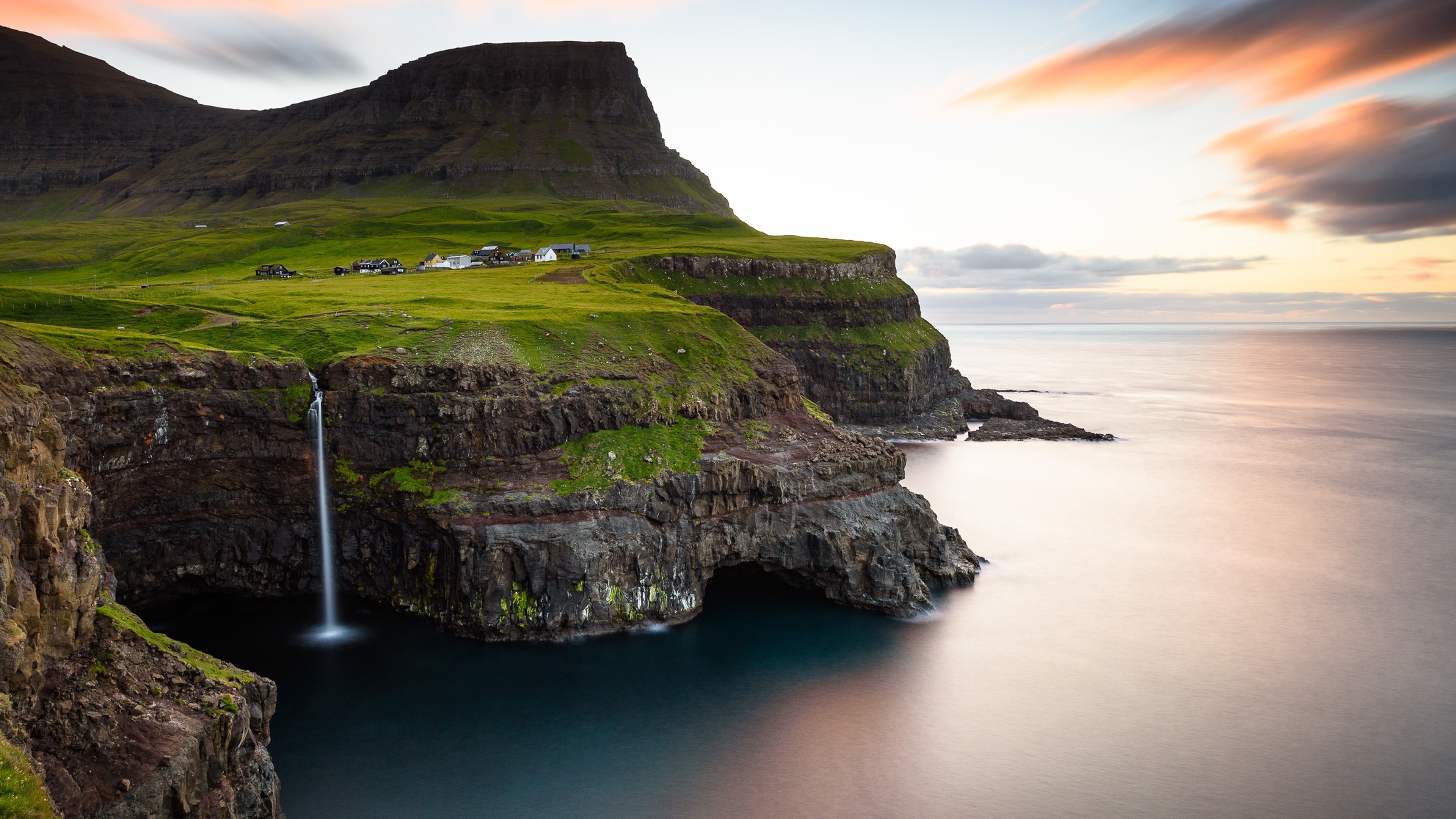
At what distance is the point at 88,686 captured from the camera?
23.9m

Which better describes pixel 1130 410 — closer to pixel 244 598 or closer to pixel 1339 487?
pixel 1339 487

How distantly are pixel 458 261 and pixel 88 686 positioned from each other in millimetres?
94829

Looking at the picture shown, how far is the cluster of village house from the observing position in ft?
346

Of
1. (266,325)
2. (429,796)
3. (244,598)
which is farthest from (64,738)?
(266,325)

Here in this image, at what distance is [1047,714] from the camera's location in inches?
1789

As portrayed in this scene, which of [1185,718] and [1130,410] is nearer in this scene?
[1185,718]

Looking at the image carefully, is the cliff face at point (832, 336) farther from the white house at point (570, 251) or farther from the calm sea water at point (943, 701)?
the calm sea water at point (943, 701)

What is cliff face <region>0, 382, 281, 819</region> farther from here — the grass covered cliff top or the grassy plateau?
the grassy plateau

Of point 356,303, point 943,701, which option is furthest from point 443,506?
point 943,701

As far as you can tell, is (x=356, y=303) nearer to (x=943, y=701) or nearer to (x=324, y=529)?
(x=324, y=529)

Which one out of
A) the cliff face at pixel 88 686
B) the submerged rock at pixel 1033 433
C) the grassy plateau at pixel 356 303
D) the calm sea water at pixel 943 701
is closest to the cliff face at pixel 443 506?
the calm sea water at pixel 943 701

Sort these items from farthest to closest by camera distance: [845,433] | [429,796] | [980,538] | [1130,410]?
[1130,410], [980,538], [845,433], [429,796]

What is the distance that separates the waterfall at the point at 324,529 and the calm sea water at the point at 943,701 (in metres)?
1.60

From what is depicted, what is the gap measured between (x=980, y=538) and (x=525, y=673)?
49581 mm
